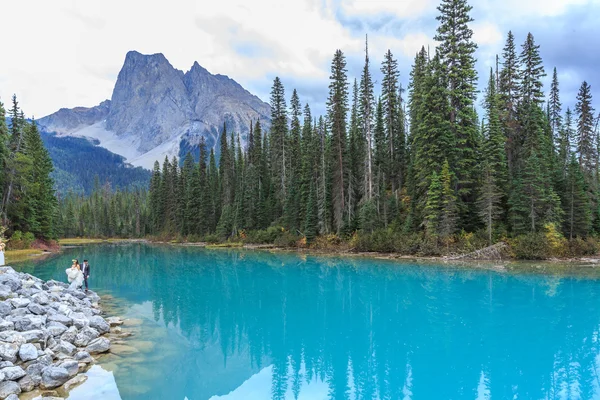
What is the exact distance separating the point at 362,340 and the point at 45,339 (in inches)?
388

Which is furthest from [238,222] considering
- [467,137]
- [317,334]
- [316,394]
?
[316,394]

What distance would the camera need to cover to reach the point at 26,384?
914 centimetres

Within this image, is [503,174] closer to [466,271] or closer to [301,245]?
[466,271]

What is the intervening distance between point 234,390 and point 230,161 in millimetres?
69853

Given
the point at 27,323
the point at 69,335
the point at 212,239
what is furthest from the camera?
the point at 212,239

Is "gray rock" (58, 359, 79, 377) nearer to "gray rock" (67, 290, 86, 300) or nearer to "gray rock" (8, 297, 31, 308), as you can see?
"gray rock" (8, 297, 31, 308)

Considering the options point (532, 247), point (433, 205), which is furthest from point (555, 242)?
point (433, 205)

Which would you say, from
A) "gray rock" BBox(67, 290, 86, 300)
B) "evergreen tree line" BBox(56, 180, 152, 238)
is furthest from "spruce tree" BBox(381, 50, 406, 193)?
"evergreen tree line" BBox(56, 180, 152, 238)

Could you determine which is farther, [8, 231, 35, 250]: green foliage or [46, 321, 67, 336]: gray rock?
[8, 231, 35, 250]: green foliage

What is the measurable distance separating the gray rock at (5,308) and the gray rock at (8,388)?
480 cm

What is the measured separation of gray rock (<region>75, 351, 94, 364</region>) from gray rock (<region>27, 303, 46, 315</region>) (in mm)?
3694

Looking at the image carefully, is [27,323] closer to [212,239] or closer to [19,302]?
[19,302]

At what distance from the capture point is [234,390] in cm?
992

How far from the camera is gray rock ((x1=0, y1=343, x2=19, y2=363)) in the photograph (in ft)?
32.2
